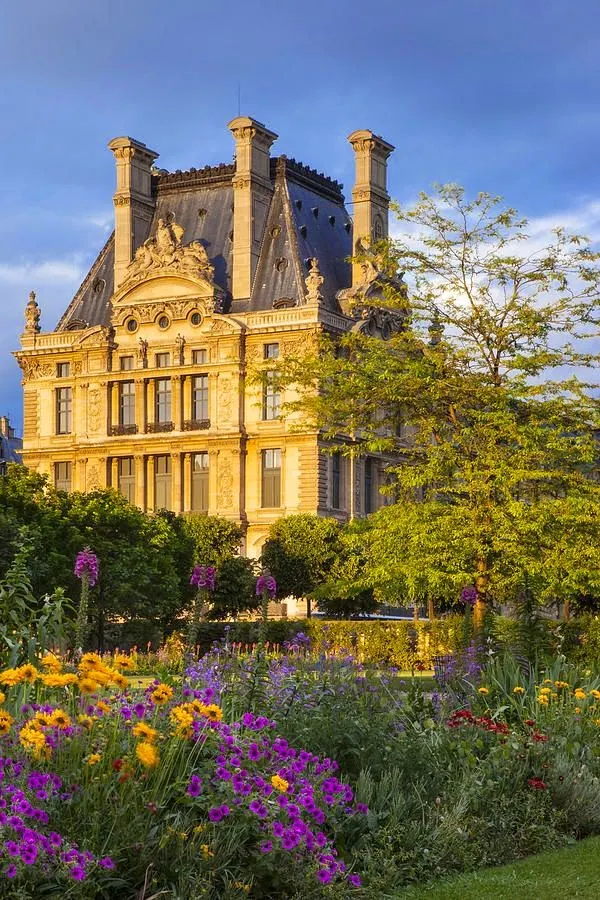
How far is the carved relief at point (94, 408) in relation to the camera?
282ft

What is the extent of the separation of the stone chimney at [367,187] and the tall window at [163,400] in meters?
11.6

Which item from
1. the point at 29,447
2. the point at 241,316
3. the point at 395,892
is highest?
the point at 241,316

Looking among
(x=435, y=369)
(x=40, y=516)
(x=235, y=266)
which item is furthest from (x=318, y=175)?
(x=435, y=369)

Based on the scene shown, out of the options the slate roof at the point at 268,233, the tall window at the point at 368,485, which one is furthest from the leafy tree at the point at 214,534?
the slate roof at the point at 268,233

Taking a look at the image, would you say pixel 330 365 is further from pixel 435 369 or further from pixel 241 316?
pixel 241 316

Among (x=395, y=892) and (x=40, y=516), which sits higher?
(x=40, y=516)

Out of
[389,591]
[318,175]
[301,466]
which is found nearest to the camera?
[389,591]

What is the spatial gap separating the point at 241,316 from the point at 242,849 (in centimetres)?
7195

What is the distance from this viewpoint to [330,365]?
1276 inches

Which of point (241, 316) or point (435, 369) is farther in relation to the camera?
point (241, 316)

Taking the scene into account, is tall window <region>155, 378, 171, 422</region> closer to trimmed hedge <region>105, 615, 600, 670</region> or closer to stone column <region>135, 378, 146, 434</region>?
stone column <region>135, 378, 146, 434</region>

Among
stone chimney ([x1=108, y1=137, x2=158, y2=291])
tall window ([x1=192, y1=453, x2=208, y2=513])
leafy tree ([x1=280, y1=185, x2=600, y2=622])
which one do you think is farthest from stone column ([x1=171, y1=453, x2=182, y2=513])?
leafy tree ([x1=280, y1=185, x2=600, y2=622])

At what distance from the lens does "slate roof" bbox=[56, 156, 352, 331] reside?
82.2 meters

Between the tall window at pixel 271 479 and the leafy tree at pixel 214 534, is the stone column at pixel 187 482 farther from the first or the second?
the leafy tree at pixel 214 534
